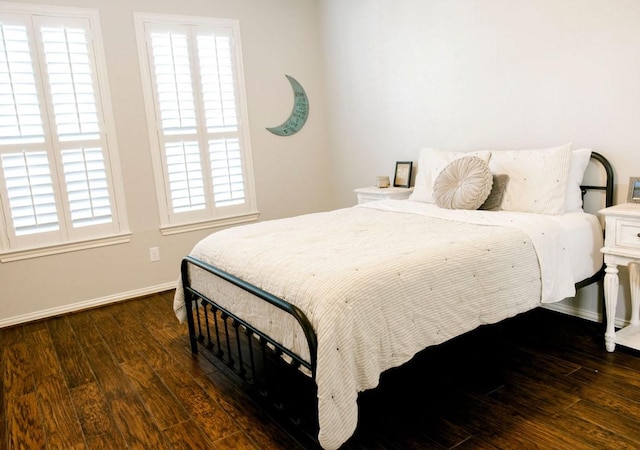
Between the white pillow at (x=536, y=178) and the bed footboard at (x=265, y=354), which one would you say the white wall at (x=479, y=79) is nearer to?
the white pillow at (x=536, y=178)

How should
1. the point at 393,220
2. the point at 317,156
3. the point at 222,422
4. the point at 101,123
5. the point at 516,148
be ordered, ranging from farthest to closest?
the point at 317,156 → the point at 101,123 → the point at 516,148 → the point at 393,220 → the point at 222,422

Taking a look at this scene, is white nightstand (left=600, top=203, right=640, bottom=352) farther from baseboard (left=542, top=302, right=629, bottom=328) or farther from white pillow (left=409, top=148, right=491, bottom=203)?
white pillow (left=409, top=148, right=491, bottom=203)

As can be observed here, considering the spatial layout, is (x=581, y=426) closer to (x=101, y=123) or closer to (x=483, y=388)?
(x=483, y=388)

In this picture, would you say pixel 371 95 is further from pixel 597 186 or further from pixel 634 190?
pixel 634 190

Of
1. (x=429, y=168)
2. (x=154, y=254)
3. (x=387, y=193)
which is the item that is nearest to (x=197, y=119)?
(x=154, y=254)

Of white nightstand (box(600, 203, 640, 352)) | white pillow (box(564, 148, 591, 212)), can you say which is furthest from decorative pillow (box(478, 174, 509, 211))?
white nightstand (box(600, 203, 640, 352))

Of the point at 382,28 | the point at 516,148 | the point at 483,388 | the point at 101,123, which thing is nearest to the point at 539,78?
the point at 516,148

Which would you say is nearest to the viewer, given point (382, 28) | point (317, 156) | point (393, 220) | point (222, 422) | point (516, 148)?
point (222, 422)

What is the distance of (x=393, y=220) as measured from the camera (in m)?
2.84

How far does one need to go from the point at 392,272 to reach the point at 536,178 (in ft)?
4.87

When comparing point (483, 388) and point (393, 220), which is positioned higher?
point (393, 220)

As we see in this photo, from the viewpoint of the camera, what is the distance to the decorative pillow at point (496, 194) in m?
2.88

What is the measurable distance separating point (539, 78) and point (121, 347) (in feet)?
10.9

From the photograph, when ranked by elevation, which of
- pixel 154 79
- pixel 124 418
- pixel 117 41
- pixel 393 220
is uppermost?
pixel 117 41
